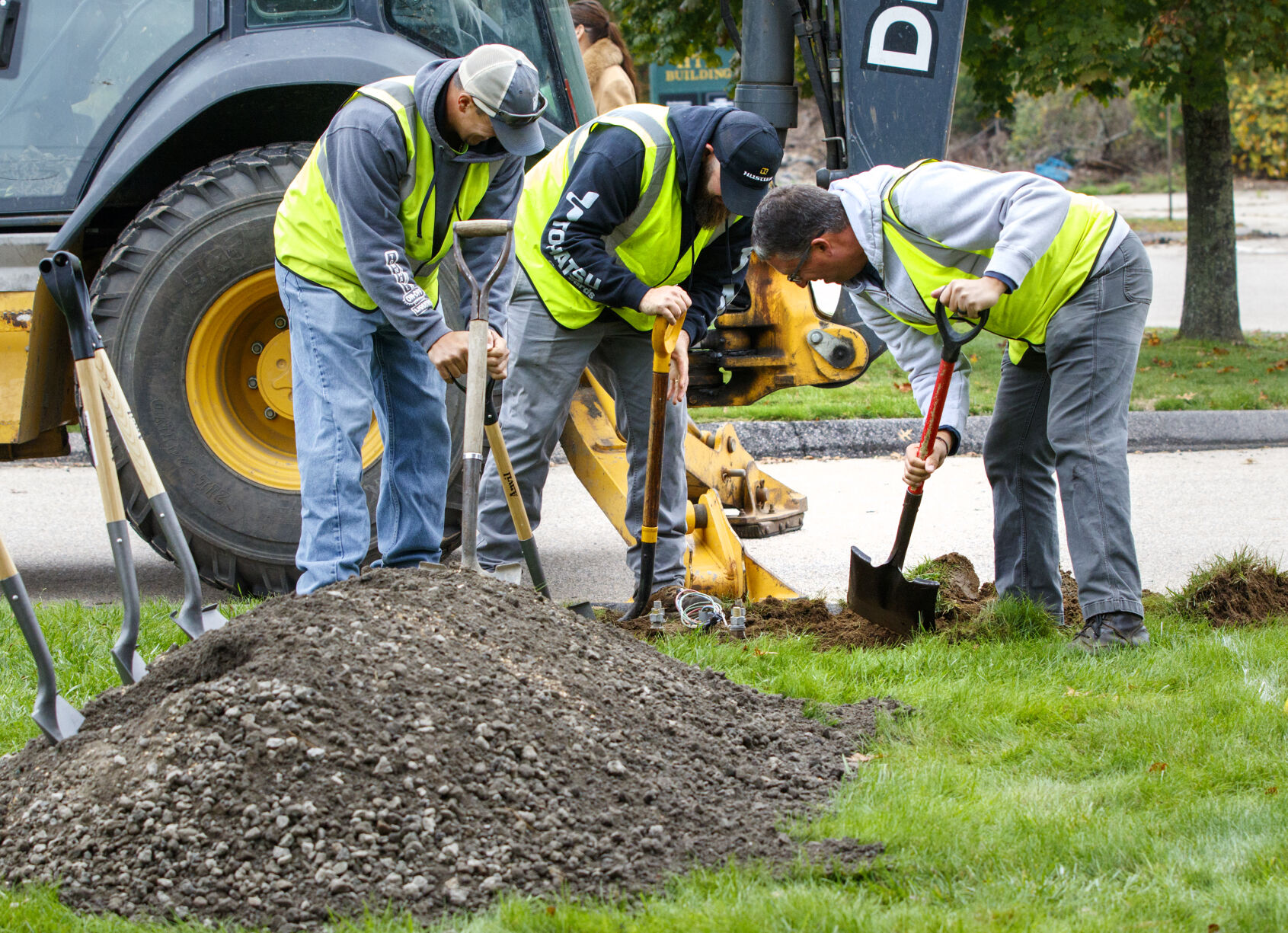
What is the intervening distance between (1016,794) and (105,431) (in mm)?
2443

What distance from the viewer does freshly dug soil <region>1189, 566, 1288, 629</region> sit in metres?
4.40

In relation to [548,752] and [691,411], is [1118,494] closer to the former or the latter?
[548,752]

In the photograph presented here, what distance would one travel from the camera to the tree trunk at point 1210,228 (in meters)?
10.6

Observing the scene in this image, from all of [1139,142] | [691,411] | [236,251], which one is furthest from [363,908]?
[1139,142]

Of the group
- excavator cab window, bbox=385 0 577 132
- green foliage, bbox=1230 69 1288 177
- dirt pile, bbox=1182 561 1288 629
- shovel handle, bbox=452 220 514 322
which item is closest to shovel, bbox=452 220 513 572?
shovel handle, bbox=452 220 514 322

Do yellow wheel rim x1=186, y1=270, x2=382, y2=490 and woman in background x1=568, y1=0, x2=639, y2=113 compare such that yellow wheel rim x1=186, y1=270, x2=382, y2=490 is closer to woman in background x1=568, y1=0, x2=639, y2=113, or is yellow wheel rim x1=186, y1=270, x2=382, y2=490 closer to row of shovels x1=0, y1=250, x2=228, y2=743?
row of shovels x1=0, y1=250, x2=228, y2=743

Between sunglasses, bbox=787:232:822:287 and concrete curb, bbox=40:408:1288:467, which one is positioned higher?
sunglasses, bbox=787:232:822:287

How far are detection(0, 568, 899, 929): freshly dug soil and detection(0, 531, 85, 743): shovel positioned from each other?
6cm

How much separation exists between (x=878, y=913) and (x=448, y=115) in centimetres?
268

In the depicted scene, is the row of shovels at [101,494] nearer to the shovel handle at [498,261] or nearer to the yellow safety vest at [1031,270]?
the shovel handle at [498,261]

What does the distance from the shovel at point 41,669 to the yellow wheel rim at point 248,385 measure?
1.97 m

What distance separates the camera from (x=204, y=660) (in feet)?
10.3

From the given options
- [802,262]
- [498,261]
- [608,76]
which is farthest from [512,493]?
[608,76]

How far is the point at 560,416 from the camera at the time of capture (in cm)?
471
